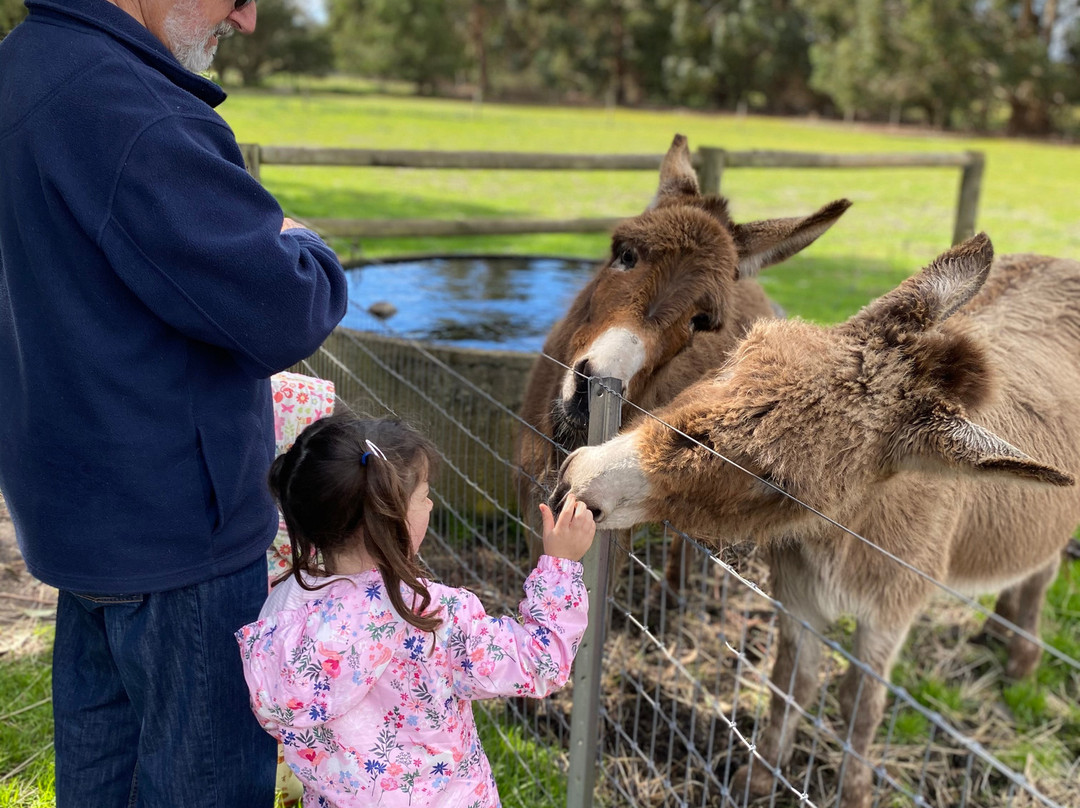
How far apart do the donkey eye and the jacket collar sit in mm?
1764

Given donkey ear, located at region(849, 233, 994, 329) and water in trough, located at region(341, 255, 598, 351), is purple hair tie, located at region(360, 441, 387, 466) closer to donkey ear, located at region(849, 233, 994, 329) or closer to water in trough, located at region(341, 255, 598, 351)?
donkey ear, located at region(849, 233, 994, 329)

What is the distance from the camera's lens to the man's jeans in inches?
69.2

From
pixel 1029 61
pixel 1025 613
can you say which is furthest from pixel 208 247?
pixel 1029 61

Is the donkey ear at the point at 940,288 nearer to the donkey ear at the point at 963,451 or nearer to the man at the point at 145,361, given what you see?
the donkey ear at the point at 963,451

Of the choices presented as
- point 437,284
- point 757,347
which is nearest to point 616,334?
point 757,347

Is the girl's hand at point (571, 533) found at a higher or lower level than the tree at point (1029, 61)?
lower

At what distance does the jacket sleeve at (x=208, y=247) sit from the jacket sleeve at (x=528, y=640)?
0.66m

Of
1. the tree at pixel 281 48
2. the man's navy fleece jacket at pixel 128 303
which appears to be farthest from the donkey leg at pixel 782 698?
the tree at pixel 281 48

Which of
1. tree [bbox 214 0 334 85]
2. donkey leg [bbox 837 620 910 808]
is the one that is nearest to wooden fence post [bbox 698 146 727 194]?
donkey leg [bbox 837 620 910 808]

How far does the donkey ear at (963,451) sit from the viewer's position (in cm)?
179

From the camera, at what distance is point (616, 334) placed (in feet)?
9.18

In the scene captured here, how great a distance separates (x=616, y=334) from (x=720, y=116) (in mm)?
46133

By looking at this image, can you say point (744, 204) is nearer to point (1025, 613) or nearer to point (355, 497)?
point (1025, 613)

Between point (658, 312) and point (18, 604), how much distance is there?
9.55 ft
